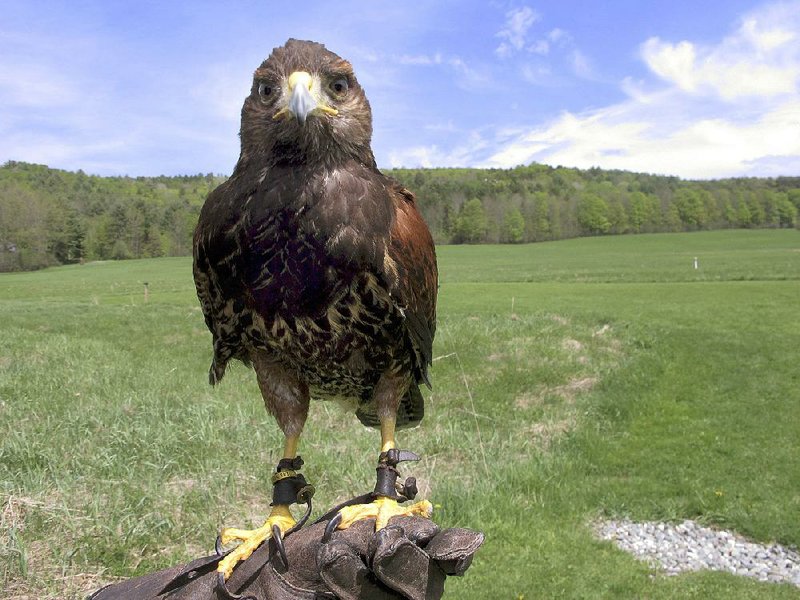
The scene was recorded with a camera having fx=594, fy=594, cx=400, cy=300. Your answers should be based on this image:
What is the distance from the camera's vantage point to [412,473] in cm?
769

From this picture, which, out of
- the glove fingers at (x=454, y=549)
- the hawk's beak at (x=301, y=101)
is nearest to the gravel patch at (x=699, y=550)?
the glove fingers at (x=454, y=549)

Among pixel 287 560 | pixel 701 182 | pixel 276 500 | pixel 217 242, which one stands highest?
pixel 701 182

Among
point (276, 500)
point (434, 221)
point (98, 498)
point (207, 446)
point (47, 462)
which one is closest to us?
point (276, 500)

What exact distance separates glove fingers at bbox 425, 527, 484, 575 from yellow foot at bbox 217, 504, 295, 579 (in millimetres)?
603

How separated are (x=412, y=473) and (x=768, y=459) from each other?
17.4ft

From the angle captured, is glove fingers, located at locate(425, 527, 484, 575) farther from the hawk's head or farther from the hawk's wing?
the hawk's head

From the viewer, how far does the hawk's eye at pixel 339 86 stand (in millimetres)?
2080

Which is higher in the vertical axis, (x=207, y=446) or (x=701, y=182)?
(x=701, y=182)

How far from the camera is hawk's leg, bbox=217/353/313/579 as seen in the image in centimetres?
235

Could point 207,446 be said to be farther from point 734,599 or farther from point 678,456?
point 678,456

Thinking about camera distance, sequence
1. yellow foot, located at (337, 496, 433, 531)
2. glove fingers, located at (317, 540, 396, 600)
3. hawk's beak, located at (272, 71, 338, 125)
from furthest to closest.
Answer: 1. yellow foot, located at (337, 496, 433, 531)
2. glove fingers, located at (317, 540, 396, 600)
3. hawk's beak, located at (272, 71, 338, 125)

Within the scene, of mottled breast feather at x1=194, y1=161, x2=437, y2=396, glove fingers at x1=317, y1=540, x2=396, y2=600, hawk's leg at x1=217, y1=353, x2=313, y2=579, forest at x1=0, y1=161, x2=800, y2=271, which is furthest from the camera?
forest at x1=0, y1=161, x2=800, y2=271

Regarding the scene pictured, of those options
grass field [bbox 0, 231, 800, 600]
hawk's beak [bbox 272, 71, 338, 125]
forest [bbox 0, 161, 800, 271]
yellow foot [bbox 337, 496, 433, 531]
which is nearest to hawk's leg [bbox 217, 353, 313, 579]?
yellow foot [bbox 337, 496, 433, 531]

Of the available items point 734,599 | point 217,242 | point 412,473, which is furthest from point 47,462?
point 734,599
